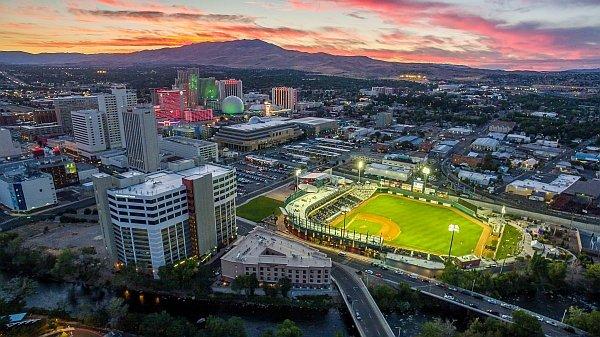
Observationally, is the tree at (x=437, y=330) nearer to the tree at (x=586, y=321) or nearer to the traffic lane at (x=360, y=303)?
the traffic lane at (x=360, y=303)

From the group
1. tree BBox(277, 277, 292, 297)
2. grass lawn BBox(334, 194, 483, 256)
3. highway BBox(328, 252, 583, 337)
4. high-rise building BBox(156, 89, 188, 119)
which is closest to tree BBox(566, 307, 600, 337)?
highway BBox(328, 252, 583, 337)

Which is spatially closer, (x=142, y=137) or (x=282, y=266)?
(x=282, y=266)

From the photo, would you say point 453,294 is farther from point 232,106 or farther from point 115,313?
point 232,106

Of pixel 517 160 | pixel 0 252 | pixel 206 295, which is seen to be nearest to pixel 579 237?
pixel 517 160

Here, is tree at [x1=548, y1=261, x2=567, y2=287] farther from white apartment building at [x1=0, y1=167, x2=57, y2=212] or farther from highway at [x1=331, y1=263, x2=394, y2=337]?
white apartment building at [x1=0, y1=167, x2=57, y2=212]

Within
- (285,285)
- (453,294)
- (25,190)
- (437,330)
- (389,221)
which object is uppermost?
(25,190)

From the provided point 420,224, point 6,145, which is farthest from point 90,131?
point 420,224
